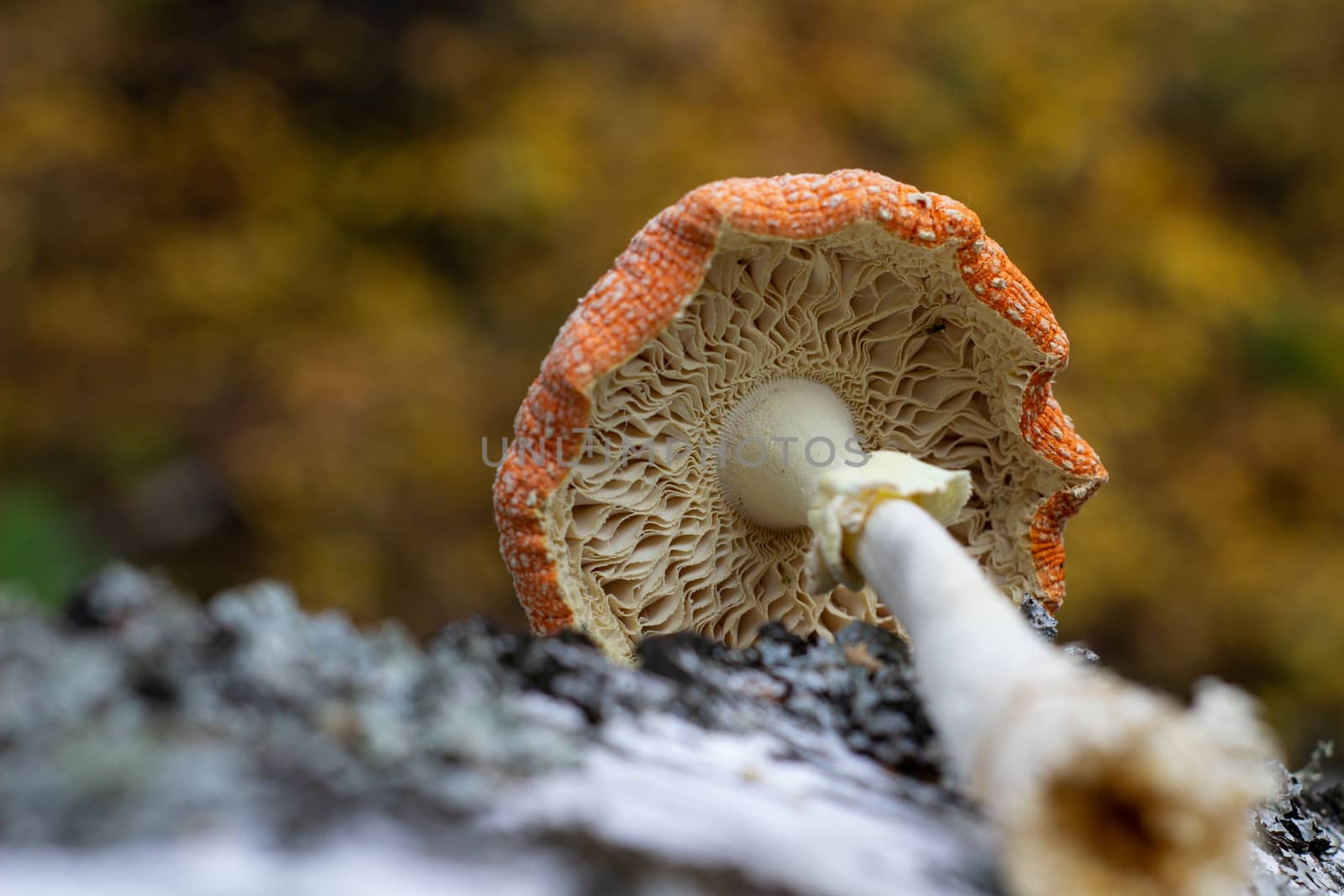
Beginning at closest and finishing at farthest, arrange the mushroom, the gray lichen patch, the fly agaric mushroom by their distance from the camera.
Answer: the gray lichen patch < the mushroom < the fly agaric mushroom

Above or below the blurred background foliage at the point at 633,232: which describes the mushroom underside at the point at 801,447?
below

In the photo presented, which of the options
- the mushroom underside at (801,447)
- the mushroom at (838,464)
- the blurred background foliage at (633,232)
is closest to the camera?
the mushroom at (838,464)

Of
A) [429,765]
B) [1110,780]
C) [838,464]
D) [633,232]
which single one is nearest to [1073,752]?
[1110,780]

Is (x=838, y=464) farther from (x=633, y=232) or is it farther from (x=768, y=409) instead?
(x=633, y=232)

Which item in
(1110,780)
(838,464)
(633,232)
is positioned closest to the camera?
(1110,780)

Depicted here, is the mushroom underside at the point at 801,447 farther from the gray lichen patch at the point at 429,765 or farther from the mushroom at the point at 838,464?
the gray lichen patch at the point at 429,765

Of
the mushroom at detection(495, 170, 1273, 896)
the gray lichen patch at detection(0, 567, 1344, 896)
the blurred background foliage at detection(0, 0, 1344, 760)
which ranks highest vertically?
the blurred background foliage at detection(0, 0, 1344, 760)

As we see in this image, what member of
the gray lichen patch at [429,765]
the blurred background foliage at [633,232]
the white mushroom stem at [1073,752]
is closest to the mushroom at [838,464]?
the white mushroom stem at [1073,752]

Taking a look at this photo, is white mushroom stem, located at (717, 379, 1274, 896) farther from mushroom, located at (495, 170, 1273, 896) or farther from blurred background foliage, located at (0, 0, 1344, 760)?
blurred background foliage, located at (0, 0, 1344, 760)

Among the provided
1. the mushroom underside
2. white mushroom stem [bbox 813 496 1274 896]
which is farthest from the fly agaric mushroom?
white mushroom stem [bbox 813 496 1274 896]
